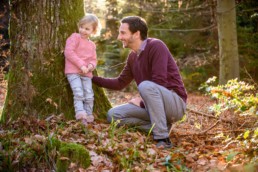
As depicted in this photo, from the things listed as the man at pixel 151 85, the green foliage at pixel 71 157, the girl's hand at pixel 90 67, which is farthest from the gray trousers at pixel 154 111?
the green foliage at pixel 71 157

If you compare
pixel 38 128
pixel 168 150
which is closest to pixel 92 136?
pixel 38 128

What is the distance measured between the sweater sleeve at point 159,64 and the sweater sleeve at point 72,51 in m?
0.94

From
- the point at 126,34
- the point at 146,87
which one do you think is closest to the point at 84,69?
the point at 126,34

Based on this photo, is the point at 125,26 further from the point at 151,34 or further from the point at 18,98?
the point at 151,34

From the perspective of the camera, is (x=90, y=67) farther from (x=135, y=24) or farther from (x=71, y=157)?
(x=71, y=157)

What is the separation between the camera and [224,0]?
31.9ft

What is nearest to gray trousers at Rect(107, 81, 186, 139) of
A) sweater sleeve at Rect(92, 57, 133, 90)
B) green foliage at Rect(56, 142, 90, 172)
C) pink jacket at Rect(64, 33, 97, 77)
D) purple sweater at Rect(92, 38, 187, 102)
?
purple sweater at Rect(92, 38, 187, 102)

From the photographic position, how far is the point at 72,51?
5145 mm

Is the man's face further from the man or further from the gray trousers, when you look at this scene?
the gray trousers

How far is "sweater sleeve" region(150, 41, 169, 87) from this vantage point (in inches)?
197

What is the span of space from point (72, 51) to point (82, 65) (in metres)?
0.22

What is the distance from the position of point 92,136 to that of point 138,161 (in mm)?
692

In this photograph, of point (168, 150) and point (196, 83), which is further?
point (196, 83)

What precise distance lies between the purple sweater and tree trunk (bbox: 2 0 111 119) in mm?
591
